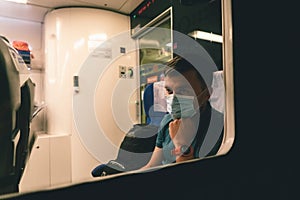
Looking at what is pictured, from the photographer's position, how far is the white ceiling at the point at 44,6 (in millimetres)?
2664

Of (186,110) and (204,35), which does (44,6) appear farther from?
(186,110)

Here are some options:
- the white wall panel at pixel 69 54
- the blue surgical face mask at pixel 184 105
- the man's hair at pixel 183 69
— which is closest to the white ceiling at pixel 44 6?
the white wall panel at pixel 69 54

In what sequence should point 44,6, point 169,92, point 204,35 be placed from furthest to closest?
point 44,6 → point 204,35 → point 169,92

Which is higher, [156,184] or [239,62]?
[239,62]

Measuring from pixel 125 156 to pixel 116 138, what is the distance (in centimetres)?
136

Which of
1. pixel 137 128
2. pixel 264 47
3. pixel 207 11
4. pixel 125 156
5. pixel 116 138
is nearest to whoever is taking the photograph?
pixel 264 47

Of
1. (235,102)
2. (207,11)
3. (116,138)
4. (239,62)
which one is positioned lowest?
(116,138)

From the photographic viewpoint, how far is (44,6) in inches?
107

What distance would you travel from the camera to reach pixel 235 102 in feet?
2.23

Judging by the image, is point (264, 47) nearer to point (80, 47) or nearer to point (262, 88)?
point (262, 88)

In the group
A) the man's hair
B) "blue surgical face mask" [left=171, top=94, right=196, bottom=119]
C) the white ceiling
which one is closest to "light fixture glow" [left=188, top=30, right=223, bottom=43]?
the man's hair

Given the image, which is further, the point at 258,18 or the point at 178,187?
the point at 258,18

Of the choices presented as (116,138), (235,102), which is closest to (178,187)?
(235,102)

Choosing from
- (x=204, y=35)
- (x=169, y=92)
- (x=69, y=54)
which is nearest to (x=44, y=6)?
(x=69, y=54)
